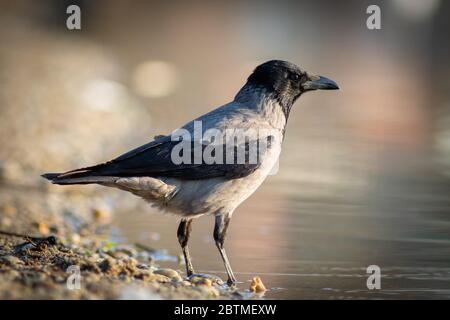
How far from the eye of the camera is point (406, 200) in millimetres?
11711

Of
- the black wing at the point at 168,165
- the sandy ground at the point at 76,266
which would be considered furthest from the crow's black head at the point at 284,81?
the sandy ground at the point at 76,266

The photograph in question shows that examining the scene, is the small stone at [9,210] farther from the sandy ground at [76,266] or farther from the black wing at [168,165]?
the black wing at [168,165]

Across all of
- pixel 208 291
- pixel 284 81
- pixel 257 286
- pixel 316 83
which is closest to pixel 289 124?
pixel 316 83

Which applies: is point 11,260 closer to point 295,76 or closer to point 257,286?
point 257,286

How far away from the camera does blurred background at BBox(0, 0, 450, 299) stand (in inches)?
356

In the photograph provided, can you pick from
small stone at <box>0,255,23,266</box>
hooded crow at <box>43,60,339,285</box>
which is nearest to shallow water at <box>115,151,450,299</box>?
hooded crow at <box>43,60,339,285</box>

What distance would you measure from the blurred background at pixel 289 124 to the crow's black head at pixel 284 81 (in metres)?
1.55

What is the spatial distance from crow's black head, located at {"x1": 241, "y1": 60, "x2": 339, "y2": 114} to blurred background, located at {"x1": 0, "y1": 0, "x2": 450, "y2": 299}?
1548mm

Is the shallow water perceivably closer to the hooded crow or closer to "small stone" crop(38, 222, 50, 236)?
the hooded crow

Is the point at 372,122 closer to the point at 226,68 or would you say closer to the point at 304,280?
the point at 226,68

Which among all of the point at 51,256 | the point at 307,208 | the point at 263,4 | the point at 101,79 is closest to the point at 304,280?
the point at 51,256

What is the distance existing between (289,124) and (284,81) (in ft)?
32.9

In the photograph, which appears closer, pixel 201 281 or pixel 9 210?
pixel 201 281

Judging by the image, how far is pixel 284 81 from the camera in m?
8.79
